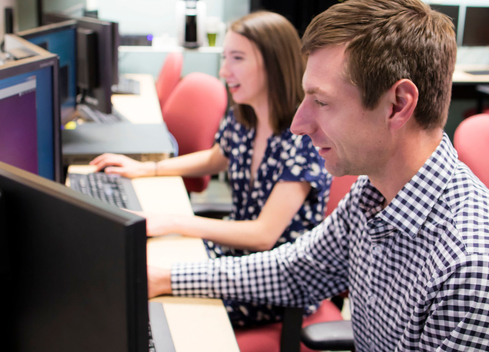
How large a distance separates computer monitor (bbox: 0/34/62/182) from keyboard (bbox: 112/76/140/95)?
1.66 m

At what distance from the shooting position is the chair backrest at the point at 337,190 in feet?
4.56

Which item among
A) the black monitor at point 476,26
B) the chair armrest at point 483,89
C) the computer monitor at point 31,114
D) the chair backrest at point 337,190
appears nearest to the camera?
the computer monitor at point 31,114

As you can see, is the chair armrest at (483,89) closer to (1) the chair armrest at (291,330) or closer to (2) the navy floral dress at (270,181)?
(2) the navy floral dress at (270,181)

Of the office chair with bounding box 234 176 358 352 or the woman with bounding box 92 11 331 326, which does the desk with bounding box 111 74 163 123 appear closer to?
the woman with bounding box 92 11 331 326

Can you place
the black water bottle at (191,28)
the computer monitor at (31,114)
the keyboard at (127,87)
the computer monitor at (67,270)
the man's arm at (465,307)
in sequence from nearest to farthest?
1. the computer monitor at (67,270)
2. the man's arm at (465,307)
3. the computer monitor at (31,114)
4. the keyboard at (127,87)
5. the black water bottle at (191,28)

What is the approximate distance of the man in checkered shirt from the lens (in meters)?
0.74

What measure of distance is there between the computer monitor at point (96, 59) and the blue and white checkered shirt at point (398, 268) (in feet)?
4.39

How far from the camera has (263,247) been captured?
4.37 feet

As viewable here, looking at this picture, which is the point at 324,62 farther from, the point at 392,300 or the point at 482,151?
the point at 482,151

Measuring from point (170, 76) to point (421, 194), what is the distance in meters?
2.63

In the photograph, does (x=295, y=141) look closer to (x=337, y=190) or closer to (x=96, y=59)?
(x=337, y=190)

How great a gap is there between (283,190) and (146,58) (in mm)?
3117

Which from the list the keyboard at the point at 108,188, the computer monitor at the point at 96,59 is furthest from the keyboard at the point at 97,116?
the keyboard at the point at 108,188

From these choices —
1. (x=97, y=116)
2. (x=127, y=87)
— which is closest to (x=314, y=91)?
(x=97, y=116)
